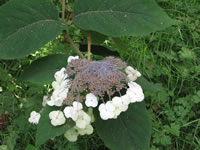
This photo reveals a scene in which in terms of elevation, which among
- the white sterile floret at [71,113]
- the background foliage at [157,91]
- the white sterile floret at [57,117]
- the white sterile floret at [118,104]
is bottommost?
the background foliage at [157,91]

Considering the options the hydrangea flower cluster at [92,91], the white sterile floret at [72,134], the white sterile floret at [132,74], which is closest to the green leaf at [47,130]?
the hydrangea flower cluster at [92,91]

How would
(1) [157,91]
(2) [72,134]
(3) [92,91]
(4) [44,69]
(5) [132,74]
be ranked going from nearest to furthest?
(3) [92,91] → (5) [132,74] → (2) [72,134] → (4) [44,69] → (1) [157,91]

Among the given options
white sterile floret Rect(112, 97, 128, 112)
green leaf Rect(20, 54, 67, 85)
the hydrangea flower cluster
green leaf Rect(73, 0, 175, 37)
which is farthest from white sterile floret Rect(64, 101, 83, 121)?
green leaf Rect(73, 0, 175, 37)

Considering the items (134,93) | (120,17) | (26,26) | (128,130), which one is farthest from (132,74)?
(26,26)

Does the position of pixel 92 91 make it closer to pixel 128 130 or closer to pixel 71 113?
pixel 71 113

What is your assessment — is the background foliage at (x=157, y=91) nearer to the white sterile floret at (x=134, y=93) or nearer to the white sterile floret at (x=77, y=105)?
the white sterile floret at (x=134, y=93)
